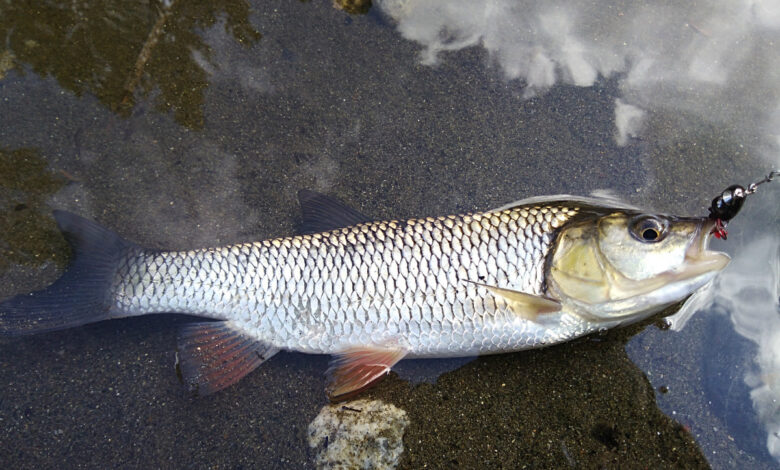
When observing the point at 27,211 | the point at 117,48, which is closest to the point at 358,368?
the point at 27,211

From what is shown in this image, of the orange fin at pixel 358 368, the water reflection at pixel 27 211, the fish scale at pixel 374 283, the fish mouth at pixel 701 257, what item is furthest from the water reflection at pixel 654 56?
the water reflection at pixel 27 211

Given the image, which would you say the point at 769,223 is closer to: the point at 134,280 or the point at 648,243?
the point at 648,243

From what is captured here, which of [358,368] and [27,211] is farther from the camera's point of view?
[27,211]

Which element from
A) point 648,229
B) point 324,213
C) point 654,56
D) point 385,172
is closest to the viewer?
point 648,229

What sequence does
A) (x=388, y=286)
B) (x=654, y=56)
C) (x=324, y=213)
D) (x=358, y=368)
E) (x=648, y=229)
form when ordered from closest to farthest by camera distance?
(x=648, y=229)
(x=388, y=286)
(x=358, y=368)
(x=324, y=213)
(x=654, y=56)

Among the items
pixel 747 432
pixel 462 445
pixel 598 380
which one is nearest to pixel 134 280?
pixel 462 445

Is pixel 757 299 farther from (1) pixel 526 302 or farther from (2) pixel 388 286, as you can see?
(2) pixel 388 286

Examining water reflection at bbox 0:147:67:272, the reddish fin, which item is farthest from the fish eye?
water reflection at bbox 0:147:67:272
